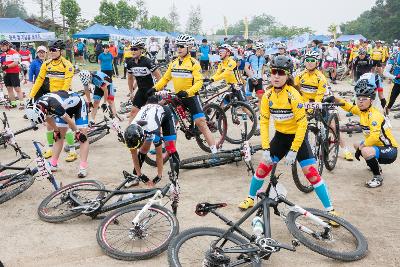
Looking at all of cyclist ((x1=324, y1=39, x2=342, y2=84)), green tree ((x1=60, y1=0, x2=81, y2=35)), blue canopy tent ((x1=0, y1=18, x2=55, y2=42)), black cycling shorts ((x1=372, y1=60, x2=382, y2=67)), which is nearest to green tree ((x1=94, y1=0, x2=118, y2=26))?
green tree ((x1=60, y1=0, x2=81, y2=35))

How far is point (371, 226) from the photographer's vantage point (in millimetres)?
5125

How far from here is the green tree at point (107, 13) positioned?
61969 millimetres

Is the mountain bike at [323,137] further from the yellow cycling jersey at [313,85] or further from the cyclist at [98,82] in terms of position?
the cyclist at [98,82]

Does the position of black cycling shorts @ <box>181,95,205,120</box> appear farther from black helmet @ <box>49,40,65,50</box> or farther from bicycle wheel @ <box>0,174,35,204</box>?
bicycle wheel @ <box>0,174,35,204</box>

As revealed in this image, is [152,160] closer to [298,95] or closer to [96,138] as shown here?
[96,138]

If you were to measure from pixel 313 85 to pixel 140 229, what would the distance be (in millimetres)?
4976

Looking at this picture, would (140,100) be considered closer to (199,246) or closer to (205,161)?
(205,161)

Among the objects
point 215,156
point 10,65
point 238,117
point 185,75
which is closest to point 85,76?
point 185,75

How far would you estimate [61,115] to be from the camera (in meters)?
6.47

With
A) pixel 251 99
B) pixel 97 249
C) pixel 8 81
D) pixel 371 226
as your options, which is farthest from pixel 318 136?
pixel 8 81

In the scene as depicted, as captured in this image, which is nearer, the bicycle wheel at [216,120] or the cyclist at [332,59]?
the bicycle wheel at [216,120]

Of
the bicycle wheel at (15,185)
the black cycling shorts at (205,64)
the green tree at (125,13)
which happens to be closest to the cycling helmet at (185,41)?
the bicycle wheel at (15,185)

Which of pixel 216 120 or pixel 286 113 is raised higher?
pixel 286 113

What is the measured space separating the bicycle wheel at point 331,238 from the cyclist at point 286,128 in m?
0.57
